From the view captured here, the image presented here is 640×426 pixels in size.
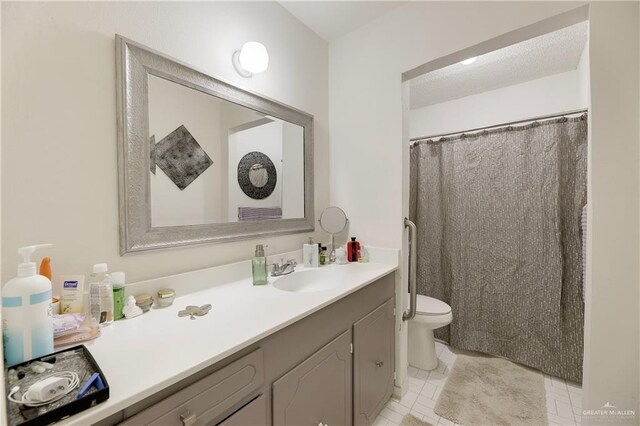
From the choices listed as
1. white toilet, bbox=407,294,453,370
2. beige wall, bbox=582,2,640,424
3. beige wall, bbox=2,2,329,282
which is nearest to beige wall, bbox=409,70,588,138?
beige wall, bbox=582,2,640,424

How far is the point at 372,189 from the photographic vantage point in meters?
1.70

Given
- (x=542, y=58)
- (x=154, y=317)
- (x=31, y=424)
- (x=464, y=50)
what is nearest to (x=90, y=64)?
(x=154, y=317)

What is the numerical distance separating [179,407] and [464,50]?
6.05 ft

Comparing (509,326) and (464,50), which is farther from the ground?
(464,50)

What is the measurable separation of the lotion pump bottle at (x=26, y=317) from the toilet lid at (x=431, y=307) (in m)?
1.87

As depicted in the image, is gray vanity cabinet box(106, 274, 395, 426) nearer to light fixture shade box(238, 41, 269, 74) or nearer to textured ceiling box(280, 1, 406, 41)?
light fixture shade box(238, 41, 269, 74)

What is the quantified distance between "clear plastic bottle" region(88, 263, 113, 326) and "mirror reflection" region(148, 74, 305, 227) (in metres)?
0.24

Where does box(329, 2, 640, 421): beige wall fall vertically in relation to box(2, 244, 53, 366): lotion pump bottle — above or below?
above

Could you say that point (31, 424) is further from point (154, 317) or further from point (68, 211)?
point (68, 211)

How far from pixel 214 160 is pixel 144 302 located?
0.65 meters

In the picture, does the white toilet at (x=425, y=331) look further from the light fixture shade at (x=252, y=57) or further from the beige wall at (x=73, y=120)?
the light fixture shade at (x=252, y=57)

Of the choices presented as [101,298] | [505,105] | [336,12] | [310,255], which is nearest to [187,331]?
[101,298]

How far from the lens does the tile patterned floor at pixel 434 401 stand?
1.44 metres

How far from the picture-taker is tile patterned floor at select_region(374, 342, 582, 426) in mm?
1440
